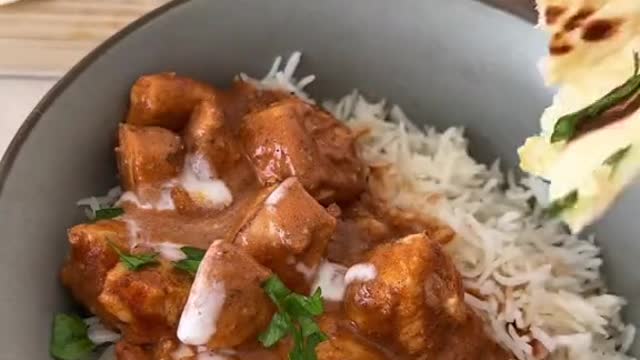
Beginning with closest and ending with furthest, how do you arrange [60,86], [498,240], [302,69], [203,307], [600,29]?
[600,29] < [203,307] < [60,86] < [498,240] < [302,69]

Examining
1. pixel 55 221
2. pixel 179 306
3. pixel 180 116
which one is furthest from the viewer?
pixel 180 116

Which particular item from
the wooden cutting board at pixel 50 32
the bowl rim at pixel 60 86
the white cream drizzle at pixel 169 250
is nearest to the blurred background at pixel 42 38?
the wooden cutting board at pixel 50 32

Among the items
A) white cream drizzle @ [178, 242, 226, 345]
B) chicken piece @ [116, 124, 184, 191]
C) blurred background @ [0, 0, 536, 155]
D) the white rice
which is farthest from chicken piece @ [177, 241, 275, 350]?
blurred background @ [0, 0, 536, 155]

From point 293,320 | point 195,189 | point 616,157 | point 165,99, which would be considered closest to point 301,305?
point 293,320

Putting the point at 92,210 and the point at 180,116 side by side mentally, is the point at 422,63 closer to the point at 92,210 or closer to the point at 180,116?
the point at 180,116

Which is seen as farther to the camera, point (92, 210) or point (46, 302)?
point (92, 210)

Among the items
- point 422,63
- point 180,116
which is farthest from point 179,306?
point 422,63

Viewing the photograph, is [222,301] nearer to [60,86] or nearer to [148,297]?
[148,297]
